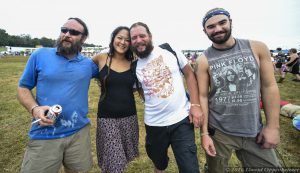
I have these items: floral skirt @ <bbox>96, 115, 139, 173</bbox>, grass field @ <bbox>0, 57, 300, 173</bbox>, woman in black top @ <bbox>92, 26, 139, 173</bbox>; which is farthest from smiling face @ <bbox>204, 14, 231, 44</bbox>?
grass field @ <bbox>0, 57, 300, 173</bbox>

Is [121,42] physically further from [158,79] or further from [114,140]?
[114,140]

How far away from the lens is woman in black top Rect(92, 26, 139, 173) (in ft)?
8.87

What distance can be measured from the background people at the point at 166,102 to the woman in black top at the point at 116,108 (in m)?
0.20

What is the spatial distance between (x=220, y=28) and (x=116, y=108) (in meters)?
1.52

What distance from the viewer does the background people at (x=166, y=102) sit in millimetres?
2523

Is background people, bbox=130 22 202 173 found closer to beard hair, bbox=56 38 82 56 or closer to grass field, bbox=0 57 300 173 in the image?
beard hair, bbox=56 38 82 56

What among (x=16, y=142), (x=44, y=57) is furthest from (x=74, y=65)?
(x=16, y=142)

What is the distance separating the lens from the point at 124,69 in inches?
111

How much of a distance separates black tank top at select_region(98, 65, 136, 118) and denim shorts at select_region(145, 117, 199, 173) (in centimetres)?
43

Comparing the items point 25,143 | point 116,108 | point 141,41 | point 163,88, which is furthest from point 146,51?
point 25,143

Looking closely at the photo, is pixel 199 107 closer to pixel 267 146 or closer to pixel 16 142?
pixel 267 146

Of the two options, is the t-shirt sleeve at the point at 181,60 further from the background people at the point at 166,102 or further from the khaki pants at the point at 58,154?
the khaki pants at the point at 58,154

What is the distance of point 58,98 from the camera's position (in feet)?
7.54

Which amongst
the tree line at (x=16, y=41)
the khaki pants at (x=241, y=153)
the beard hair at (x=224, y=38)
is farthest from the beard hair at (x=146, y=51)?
the tree line at (x=16, y=41)
